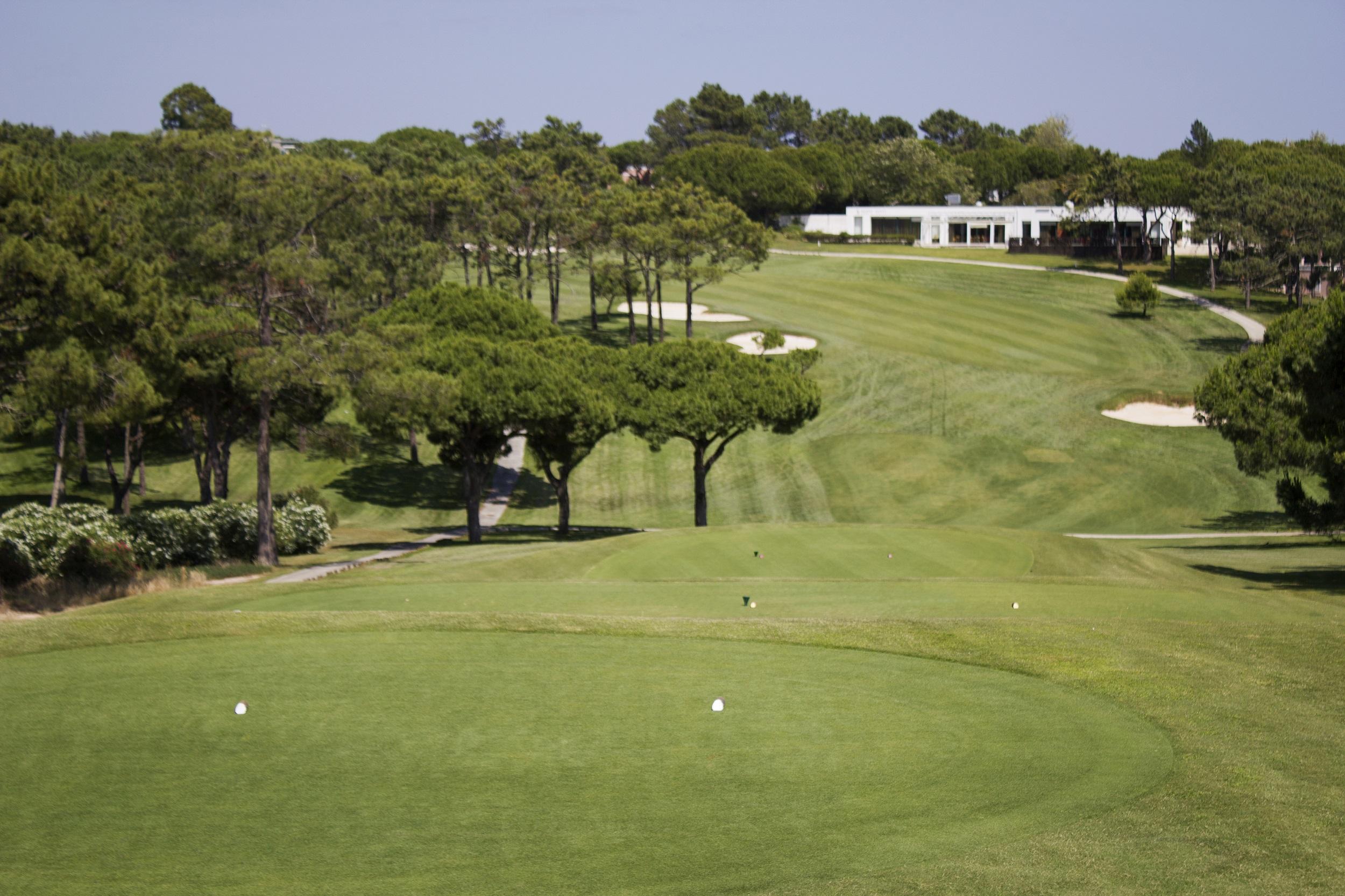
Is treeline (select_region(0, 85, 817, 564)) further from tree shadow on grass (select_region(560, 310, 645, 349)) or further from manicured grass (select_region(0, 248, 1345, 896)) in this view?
manicured grass (select_region(0, 248, 1345, 896))

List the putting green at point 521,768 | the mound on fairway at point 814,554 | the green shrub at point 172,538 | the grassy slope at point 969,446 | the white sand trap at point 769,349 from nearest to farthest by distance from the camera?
the putting green at point 521,768 < the mound on fairway at point 814,554 < the green shrub at point 172,538 < the grassy slope at point 969,446 < the white sand trap at point 769,349

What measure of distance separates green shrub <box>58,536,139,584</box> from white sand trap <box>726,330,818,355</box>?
4685 cm

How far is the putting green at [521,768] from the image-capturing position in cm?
746

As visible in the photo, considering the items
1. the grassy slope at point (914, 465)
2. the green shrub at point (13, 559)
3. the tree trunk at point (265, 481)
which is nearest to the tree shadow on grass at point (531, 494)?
the grassy slope at point (914, 465)

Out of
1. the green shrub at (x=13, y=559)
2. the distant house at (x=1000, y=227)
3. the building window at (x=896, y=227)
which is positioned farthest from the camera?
the building window at (x=896, y=227)

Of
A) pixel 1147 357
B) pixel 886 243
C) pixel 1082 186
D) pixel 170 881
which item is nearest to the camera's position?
pixel 170 881

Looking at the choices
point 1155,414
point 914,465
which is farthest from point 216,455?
point 1155,414

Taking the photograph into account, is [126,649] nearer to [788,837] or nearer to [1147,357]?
[788,837]

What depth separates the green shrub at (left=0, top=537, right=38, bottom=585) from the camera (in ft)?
86.5

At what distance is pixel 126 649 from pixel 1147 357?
70761 millimetres

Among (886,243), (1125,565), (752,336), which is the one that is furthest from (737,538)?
(886,243)

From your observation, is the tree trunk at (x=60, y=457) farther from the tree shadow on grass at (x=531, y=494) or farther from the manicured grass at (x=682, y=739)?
the tree shadow on grass at (x=531, y=494)

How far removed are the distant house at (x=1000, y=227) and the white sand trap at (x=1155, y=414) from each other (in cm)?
5180

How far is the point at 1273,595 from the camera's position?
23.0m
